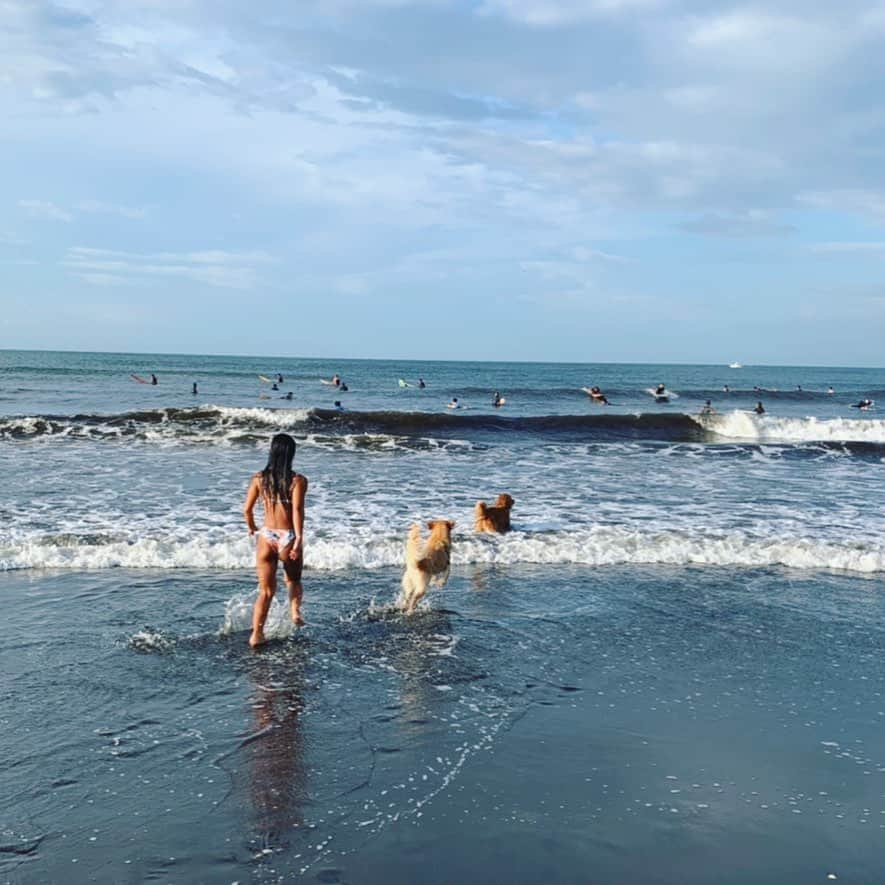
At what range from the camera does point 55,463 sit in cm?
1775

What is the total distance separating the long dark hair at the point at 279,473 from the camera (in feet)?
22.6

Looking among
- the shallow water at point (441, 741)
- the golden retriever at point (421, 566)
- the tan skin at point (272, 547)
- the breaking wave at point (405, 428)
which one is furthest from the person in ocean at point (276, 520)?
the breaking wave at point (405, 428)

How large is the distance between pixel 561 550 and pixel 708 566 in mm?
1811

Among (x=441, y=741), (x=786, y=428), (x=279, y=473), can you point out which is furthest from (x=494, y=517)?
(x=786, y=428)

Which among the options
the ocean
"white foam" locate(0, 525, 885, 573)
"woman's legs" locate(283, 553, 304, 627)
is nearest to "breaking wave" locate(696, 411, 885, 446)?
the ocean

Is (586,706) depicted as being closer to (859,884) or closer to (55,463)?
(859,884)

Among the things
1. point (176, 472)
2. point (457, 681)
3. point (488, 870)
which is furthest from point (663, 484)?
point (488, 870)

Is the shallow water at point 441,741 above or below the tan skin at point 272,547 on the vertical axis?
below

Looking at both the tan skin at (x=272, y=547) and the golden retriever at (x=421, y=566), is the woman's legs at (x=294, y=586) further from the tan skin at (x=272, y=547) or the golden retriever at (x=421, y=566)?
the golden retriever at (x=421, y=566)

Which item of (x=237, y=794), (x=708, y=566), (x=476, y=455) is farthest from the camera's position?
(x=476, y=455)

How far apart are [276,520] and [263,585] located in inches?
21.7

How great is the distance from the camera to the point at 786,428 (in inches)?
1350

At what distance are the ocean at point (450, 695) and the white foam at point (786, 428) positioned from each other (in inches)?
749

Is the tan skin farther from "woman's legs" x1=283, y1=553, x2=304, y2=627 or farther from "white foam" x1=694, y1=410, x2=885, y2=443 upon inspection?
"white foam" x1=694, y1=410, x2=885, y2=443
